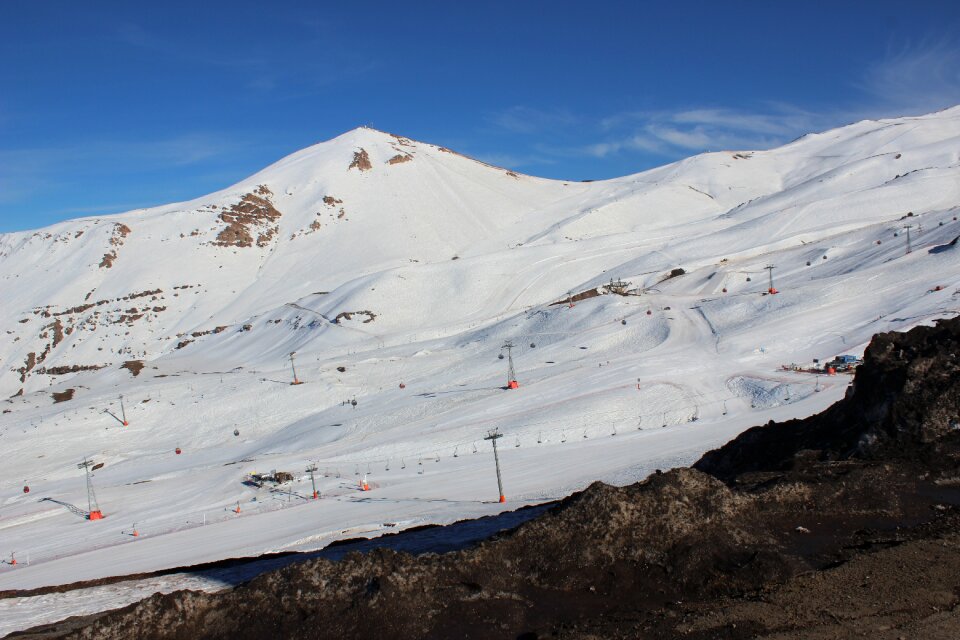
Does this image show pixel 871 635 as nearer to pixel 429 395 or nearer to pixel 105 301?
pixel 429 395

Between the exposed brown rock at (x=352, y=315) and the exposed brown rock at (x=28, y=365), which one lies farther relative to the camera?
the exposed brown rock at (x=28, y=365)

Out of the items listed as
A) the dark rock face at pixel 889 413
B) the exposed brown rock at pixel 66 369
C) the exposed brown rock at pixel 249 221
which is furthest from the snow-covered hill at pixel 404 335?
the dark rock face at pixel 889 413

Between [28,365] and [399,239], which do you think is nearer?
[28,365]

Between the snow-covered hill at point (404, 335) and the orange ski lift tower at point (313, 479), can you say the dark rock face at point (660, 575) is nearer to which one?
the snow-covered hill at point (404, 335)

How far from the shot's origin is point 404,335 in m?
78.4

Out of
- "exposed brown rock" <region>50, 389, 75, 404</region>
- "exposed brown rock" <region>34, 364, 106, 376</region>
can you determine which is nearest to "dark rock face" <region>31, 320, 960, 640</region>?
"exposed brown rock" <region>50, 389, 75, 404</region>

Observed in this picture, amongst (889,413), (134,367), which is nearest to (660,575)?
(889,413)

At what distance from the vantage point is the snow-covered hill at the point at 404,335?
111 feet

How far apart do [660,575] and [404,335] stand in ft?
228

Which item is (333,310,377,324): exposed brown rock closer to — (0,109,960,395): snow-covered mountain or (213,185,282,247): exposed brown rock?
(0,109,960,395): snow-covered mountain

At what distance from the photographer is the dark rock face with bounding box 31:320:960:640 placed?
8.62m

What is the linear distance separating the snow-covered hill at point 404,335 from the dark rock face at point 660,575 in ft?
43.3

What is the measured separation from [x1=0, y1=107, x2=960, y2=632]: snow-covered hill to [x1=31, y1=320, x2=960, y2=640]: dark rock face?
1321 centimetres

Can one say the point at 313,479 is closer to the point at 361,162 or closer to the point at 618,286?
the point at 618,286
